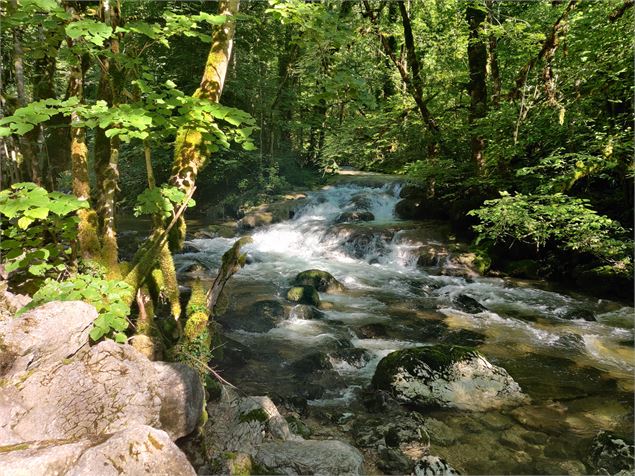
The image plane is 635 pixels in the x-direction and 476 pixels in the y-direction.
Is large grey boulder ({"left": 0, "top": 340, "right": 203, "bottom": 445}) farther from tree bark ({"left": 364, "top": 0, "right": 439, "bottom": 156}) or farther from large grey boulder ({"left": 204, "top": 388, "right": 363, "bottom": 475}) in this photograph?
tree bark ({"left": 364, "top": 0, "right": 439, "bottom": 156})

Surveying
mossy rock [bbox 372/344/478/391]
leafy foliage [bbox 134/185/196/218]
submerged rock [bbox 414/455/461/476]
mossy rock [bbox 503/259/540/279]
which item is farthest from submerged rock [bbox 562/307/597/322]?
leafy foliage [bbox 134/185/196/218]

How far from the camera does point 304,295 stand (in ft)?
31.2

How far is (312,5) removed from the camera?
3627 millimetres

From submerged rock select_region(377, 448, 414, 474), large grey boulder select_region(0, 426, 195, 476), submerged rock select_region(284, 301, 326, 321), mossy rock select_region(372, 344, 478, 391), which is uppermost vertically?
large grey boulder select_region(0, 426, 195, 476)

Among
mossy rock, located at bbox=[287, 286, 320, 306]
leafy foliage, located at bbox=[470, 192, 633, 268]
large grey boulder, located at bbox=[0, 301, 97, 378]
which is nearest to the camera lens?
large grey boulder, located at bbox=[0, 301, 97, 378]

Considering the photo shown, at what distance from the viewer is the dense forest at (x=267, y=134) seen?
3.23 metres

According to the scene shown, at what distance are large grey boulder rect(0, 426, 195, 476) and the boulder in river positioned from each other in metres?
4.05

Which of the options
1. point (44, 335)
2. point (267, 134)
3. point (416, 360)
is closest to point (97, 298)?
point (44, 335)

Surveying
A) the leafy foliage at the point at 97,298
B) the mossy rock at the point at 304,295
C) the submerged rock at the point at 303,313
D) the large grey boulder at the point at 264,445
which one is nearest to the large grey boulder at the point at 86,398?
the leafy foliage at the point at 97,298

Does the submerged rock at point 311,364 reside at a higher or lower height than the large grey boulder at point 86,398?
lower

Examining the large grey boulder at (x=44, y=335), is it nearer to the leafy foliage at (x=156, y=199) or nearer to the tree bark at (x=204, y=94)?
the leafy foliage at (x=156, y=199)

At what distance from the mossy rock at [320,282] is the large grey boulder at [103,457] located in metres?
8.34

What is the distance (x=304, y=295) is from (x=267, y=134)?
1458 centimetres

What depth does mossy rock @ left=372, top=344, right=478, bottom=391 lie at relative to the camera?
573 centimetres
